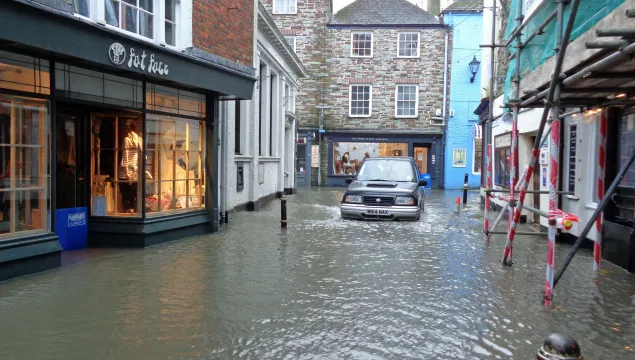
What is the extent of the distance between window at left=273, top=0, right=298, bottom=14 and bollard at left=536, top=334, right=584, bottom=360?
2858cm

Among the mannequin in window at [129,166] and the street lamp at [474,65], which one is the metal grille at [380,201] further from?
the street lamp at [474,65]

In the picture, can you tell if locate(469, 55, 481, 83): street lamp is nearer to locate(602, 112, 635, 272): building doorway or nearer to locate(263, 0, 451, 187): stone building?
locate(263, 0, 451, 187): stone building

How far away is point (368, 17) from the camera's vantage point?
1184 inches

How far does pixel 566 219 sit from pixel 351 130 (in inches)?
962

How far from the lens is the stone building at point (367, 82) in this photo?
29.3 metres

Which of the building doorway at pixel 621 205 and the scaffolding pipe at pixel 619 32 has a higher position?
the scaffolding pipe at pixel 619 32

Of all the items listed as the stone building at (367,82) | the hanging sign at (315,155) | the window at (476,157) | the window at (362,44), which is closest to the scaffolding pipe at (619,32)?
the stone building at (367,82)

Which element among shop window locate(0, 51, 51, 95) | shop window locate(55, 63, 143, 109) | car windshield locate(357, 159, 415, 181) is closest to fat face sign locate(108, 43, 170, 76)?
shop window locate(55, 63, 143, 109)

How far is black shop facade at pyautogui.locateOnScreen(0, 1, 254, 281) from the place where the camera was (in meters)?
6.45

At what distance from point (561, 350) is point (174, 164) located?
326 inches

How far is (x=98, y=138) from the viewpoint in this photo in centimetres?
914

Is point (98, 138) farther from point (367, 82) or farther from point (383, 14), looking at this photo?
point (383, 14)

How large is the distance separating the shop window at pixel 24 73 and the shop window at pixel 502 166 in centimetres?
1198

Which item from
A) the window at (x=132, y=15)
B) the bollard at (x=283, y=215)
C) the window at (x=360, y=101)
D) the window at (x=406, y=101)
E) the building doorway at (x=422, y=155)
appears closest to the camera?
the window at (x=132, y=15)
